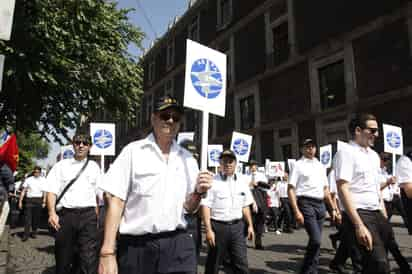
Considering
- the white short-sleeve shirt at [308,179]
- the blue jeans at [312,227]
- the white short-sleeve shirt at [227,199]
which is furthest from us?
the white short-sleeve shirt at [308,179]

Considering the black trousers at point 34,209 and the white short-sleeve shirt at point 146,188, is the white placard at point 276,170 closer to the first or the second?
the black trousers at point 34,209

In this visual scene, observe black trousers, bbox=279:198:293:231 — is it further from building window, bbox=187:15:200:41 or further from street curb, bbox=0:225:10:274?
building window, bbox=187:15:200:41

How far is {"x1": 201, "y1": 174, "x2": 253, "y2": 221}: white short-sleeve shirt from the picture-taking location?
4.41m

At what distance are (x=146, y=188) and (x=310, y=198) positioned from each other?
3.40 meters

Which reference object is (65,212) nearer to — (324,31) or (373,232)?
(373,232)

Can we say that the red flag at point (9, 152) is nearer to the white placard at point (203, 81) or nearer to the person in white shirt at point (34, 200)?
the white placard at point (203, 81)

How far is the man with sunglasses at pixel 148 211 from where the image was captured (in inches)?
89.4

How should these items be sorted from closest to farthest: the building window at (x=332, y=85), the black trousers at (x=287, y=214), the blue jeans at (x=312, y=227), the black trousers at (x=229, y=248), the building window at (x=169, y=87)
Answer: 1. the black trousers at (x=229, y=248)
2. the blue jeans at (x=312, y=227)
3. the black trousers at (x=287, y=214)
4. the building window at (x=332, y=85)
5. the building window at (x=169, y=87)

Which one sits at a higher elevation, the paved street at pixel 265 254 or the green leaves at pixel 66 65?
the green leaves at pixel 66 65

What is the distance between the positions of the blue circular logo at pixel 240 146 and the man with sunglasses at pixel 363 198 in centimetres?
687

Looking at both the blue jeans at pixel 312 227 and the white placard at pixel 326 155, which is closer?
the blue jeans at pixel 312 227

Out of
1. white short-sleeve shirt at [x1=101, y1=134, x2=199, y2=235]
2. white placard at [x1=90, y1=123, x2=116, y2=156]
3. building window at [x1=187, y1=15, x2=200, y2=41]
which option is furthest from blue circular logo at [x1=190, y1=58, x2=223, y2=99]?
building window at [x1=187, y1=15, x2=200, y2=41]

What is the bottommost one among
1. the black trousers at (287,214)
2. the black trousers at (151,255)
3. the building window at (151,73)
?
the black trousers at (287,214)

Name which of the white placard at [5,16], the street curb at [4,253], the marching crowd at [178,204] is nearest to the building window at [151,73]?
the street curb at [4,253]
